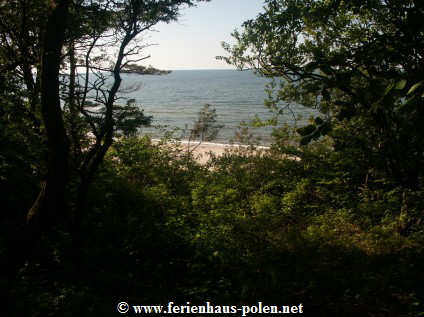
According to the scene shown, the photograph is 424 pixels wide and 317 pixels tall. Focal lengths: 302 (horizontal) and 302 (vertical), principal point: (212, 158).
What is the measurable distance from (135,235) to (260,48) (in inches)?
212

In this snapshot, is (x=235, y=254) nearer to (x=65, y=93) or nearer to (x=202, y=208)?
(x=202, y=208)

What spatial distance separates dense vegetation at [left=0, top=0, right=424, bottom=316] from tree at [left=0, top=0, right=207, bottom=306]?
29 millimetres

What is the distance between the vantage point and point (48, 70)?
4.08m

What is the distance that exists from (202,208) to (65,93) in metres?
4.11

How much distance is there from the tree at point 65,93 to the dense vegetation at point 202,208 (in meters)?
0.03

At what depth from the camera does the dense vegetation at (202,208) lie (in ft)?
13.4

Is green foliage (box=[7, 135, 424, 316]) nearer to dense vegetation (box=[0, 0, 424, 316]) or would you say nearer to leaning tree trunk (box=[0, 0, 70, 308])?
dense vegetation (box=[0, 0, 424, 316])

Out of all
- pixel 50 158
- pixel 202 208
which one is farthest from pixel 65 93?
pixel 202 208

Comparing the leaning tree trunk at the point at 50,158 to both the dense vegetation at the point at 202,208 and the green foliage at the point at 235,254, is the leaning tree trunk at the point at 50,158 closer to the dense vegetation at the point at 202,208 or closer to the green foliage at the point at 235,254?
the dense vegetation at the point at 202,208

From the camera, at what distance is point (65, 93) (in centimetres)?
624

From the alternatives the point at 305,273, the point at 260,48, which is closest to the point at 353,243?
the point at 305,273


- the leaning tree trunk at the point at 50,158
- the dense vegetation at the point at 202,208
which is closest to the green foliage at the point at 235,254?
the dense vegetation at the point at 202,208

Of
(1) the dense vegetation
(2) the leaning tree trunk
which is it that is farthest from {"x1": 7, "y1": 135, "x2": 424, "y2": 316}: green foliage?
(2) the leaning tree trunk

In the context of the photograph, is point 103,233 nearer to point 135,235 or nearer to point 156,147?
point 135,235
